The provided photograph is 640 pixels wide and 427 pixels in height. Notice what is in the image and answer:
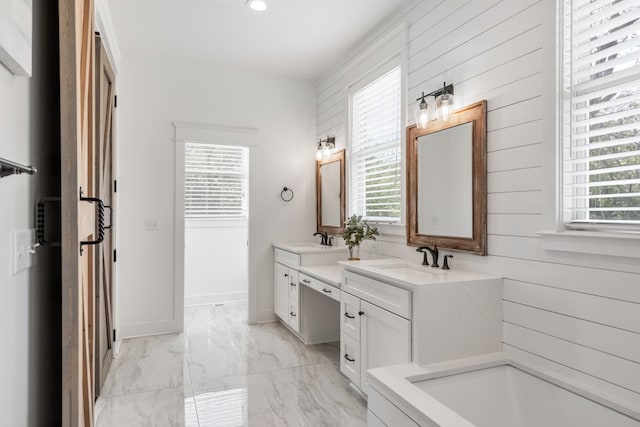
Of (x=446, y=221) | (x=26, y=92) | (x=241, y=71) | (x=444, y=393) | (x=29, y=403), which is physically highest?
(x=241, y=71)

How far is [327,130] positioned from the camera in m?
4.41

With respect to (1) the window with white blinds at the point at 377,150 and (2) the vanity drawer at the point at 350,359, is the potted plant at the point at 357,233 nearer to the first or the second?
(1) the window with white blinds at the point at 377,150

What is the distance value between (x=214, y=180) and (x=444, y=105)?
3.58 metres

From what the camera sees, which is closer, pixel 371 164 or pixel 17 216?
pixel 17 216

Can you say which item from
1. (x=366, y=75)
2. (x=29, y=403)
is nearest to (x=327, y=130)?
(x=366, y=75)

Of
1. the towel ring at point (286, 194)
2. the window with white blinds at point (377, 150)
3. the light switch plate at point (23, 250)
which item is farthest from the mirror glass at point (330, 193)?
the light switch plate at point (23, 250)

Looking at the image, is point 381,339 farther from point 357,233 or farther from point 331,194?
point 331,194

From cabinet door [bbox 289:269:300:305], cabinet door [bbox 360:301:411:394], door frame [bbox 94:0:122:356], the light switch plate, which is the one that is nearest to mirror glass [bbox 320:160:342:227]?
cabinet door [bbox 289:269:300:305]

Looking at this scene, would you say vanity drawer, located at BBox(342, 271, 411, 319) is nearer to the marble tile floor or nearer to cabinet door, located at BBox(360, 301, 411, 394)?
cabinet door, located at BBox(360, 301, 411, 394)

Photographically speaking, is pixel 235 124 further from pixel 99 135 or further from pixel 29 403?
pixel 29 403

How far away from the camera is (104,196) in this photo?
302 cm

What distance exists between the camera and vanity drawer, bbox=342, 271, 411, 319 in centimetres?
211

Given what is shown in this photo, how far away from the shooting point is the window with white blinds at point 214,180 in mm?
5160

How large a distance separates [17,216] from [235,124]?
3386 millimetres
